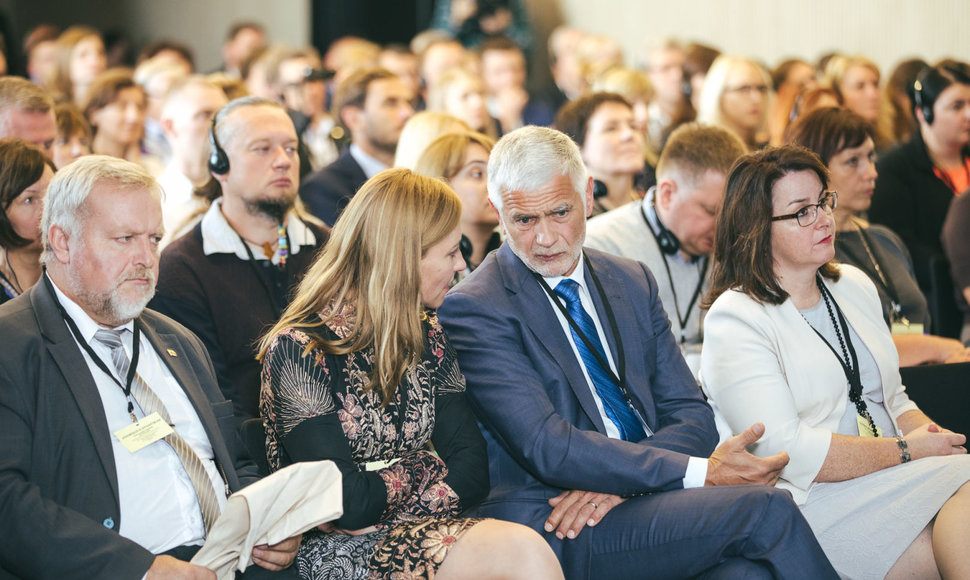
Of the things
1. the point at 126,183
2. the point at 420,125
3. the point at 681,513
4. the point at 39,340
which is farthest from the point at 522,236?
the point at 420,125

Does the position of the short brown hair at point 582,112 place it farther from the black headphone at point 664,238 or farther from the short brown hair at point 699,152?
the black headphone at point 664,238

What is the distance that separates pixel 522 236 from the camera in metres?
2.79

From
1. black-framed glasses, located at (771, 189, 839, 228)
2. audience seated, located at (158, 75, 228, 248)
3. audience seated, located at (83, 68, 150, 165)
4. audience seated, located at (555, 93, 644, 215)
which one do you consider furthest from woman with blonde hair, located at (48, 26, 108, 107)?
black-framed glasses, located at (771, 189, 839, 228)

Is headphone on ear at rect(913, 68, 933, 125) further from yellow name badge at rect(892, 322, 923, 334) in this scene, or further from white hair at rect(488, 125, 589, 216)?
white hair at rect(488, 125, 589, 216)

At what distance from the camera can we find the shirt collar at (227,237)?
353 cm

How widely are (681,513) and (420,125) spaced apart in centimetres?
269

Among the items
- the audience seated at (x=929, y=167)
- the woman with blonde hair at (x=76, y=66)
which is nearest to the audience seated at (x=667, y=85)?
the audience seated at (x=929, y=167)

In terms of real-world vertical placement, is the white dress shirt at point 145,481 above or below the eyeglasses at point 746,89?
below

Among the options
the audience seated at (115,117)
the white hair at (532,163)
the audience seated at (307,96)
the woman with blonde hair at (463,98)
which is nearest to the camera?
the white hair at (532,163)

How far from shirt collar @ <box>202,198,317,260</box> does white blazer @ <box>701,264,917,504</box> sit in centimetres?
156

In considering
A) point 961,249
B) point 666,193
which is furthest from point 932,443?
point 961,249

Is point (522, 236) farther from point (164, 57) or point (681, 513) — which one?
point (164, 57)

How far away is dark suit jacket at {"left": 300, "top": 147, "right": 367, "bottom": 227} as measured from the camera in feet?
15.8

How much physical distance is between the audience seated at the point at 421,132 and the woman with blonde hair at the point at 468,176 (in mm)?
527
